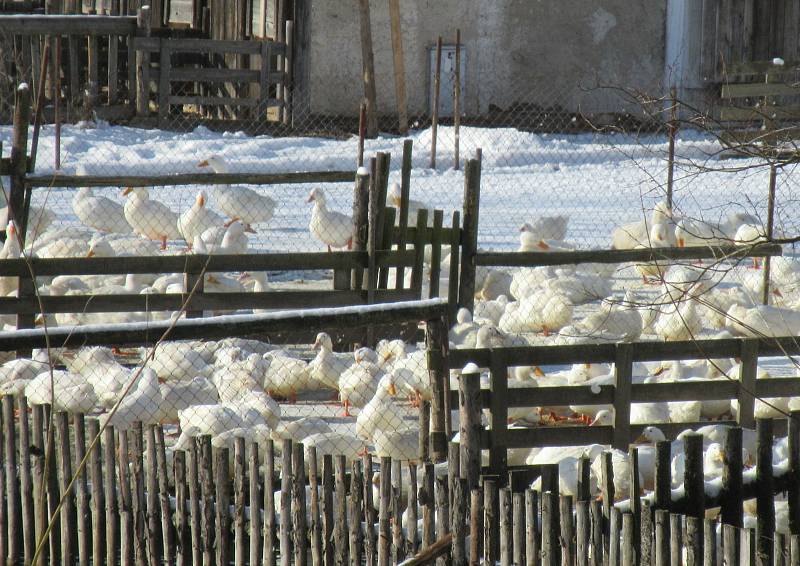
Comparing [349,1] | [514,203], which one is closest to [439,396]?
[514,203]

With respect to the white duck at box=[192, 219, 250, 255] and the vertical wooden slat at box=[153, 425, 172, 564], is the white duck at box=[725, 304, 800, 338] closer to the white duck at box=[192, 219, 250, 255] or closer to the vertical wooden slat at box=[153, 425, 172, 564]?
the white duck at box=[192, 219, 250, 255]

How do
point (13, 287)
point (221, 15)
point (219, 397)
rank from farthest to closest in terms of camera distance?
1. point (221, 15)
2. point (13, 287)
3. point (219, 397)

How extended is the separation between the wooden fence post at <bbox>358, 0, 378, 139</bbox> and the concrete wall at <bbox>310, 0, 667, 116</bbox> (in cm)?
130

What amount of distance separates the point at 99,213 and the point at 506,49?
9.96 m

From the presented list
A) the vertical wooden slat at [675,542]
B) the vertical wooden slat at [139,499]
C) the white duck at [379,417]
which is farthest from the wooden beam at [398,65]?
the vertical wooden slat at [675,542]

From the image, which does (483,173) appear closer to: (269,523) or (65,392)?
(65,392)

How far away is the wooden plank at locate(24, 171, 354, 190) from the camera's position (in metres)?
9.42

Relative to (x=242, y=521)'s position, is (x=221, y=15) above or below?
above

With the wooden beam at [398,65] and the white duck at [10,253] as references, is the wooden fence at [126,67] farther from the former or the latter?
the white duck at [10,253]

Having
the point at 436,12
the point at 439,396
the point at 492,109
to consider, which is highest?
the point at 436,12

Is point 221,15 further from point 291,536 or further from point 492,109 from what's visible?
point 291,536

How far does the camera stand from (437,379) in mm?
5770

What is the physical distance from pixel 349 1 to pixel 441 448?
14.9m

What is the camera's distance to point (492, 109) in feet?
65.8
